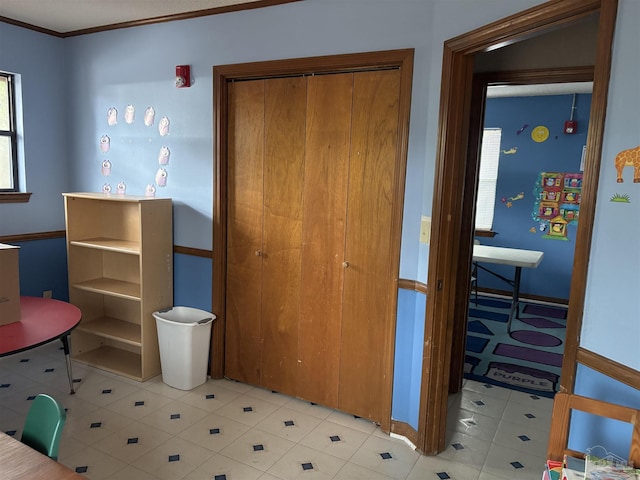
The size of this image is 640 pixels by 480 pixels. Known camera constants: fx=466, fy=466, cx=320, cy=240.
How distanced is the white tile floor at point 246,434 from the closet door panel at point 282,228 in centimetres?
29

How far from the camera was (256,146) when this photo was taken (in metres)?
3.10

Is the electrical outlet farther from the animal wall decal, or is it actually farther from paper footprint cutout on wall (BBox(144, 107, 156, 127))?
paper footprint cutout on wall (BBox(144, 107, 156, 127))

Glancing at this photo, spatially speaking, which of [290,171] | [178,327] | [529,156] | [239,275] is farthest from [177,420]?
[529,156]

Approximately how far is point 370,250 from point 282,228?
633 mm

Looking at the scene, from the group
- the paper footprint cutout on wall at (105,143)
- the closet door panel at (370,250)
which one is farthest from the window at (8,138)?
the closet door panel at (370,250)

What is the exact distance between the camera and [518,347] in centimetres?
437

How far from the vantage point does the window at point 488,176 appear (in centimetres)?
607

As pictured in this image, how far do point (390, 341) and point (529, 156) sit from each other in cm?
416

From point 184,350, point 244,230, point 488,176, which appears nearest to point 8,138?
point 244,230

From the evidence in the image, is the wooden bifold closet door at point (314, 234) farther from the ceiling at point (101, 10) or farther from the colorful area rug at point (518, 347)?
the colorful area rug at point (518, 347)

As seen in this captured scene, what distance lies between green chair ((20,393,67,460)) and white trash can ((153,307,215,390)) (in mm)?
1615

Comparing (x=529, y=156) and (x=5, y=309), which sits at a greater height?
(x=529, y=156)

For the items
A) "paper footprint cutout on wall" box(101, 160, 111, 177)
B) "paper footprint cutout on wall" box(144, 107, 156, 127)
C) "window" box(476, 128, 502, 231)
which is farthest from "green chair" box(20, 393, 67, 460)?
"window" box(476, 128, 502, 231)

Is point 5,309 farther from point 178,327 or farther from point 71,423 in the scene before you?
point 178,327
